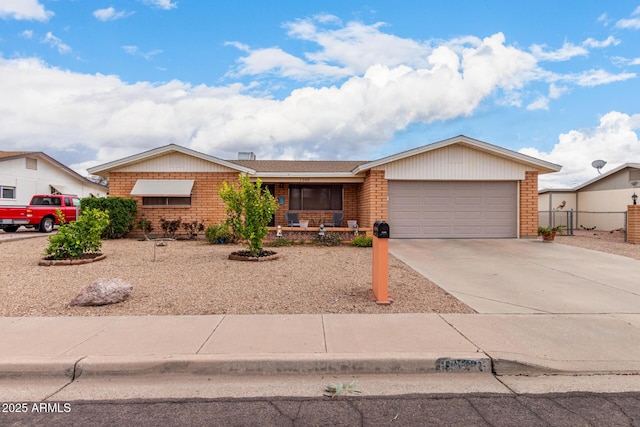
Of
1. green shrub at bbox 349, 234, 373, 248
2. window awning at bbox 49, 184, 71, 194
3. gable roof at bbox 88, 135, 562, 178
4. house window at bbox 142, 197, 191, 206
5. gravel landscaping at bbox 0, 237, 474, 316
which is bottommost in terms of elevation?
gravel landscaping at bbox 0, 237, 474, 316

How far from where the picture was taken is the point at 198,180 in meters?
16.5

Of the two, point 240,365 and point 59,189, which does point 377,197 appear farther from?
point 59,189

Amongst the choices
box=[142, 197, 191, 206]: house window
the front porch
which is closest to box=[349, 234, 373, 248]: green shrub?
the front porch

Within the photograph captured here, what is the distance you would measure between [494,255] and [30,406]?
441 inches

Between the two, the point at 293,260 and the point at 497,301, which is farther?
the point at 293,260

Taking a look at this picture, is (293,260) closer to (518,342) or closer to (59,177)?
(518,342)

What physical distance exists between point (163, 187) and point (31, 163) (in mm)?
14481

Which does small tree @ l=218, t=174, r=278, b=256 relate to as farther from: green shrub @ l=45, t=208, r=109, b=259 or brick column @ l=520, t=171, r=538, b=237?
brick column @ l=520, t=171, r=538, b=237

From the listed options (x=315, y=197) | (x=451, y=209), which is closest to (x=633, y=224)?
(x=451, y=209)

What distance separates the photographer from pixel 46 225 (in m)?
19.2

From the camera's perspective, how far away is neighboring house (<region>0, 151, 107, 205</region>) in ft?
74.7

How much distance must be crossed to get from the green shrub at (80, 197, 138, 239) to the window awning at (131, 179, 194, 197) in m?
0.59

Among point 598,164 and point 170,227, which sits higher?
point 598,164

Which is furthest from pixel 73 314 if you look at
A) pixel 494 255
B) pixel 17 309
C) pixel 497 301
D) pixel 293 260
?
pixel 494 255
